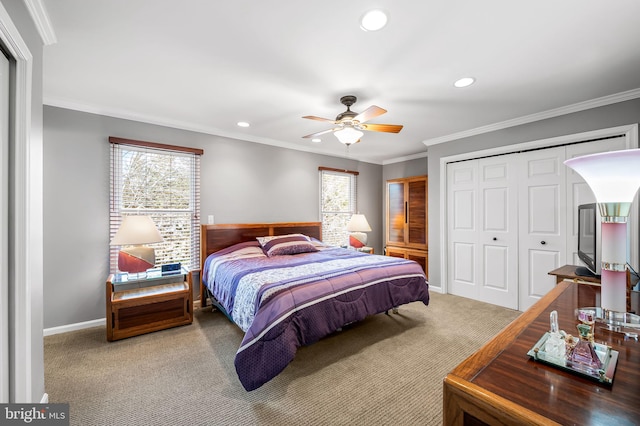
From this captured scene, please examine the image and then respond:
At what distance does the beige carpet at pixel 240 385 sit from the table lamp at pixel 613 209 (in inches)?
50.3

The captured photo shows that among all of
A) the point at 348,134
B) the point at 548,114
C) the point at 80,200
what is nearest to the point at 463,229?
the point at 548,114

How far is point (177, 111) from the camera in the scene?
10.5ft

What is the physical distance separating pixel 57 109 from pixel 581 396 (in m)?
4.45

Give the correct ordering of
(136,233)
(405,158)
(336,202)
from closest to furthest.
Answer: (136,233) < (336,202) < (405,158)

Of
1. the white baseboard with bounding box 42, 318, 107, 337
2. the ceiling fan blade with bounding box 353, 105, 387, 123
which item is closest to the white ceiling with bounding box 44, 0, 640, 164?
the ceiling fan blade with bounding box 353, 105, 387, 123

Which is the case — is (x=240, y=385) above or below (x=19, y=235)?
below

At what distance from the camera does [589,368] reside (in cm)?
79

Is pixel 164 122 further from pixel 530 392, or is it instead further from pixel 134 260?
pixel 530 392

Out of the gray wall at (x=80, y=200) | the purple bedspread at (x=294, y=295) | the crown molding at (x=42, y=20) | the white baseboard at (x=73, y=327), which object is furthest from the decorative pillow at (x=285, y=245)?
the crown molding at (x=42, y=20)

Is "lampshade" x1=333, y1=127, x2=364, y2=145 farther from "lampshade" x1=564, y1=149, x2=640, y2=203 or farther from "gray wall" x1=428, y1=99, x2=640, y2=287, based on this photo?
"gray wall" x1=428, y1=99, x2=640, y2=287

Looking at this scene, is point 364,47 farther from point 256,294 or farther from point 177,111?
point 177,111

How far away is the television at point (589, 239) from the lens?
2.25 metres

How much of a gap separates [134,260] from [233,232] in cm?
124

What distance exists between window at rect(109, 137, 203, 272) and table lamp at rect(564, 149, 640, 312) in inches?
151
